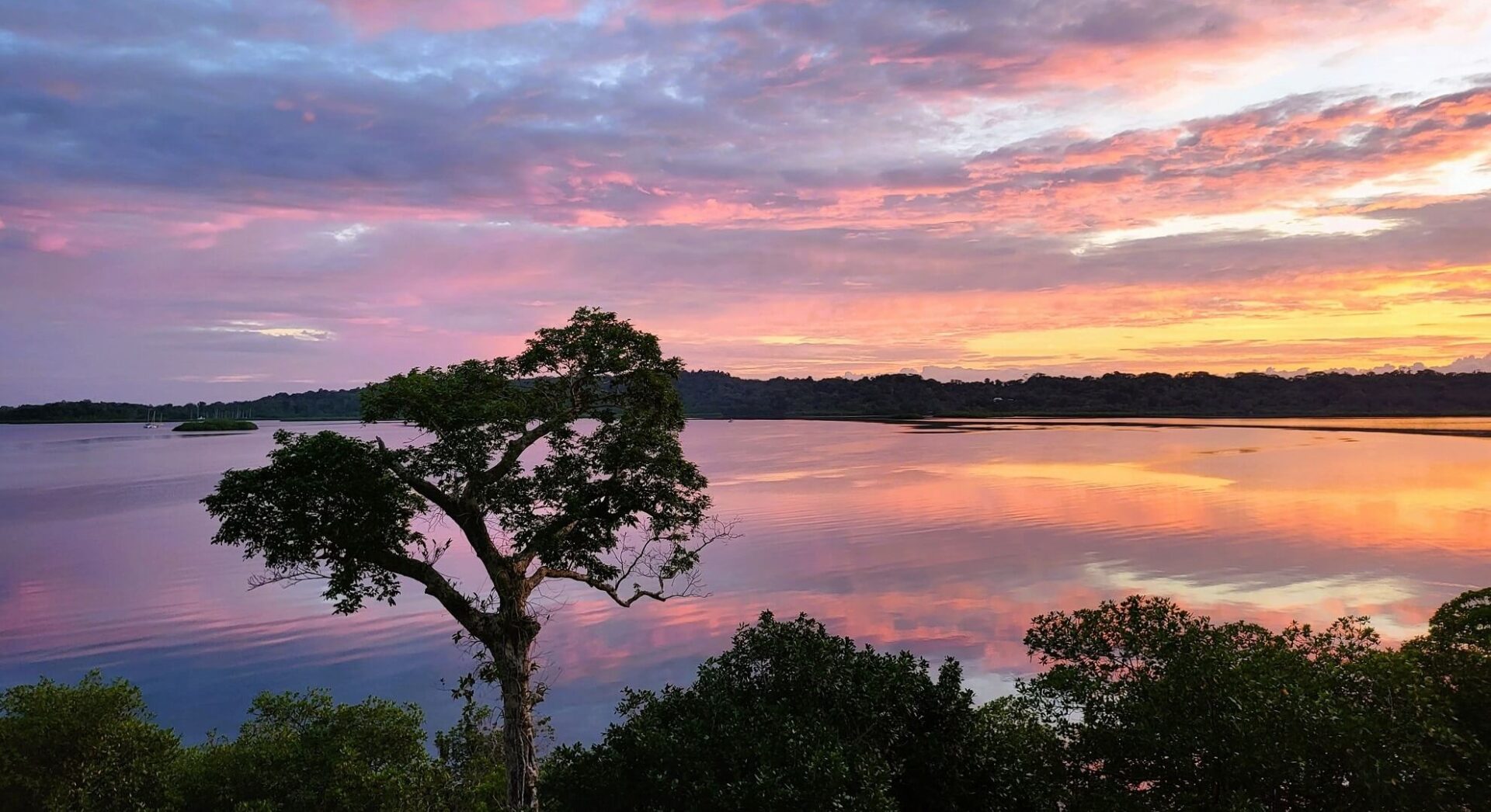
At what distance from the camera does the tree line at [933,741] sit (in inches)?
422

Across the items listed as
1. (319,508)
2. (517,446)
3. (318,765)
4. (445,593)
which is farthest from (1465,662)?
(318,765)

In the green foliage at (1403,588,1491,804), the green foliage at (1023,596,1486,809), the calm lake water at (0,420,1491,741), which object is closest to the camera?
the green foliage at (1023,596,1486,809)

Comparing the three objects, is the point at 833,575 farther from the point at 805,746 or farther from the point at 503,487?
the point at 805,746

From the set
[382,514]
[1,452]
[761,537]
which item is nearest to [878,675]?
[382,514]

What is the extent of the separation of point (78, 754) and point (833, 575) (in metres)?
30.9

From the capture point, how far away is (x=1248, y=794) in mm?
10945

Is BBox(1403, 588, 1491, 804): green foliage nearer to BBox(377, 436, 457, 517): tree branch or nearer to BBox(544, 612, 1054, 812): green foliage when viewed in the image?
BBox(544, 612, 1054, 812): green foliage

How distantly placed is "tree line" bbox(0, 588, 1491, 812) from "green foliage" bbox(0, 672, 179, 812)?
0.03m

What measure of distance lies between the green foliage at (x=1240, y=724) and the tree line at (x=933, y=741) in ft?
0.11

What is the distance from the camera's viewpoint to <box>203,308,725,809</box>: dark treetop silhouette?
14.7 meters

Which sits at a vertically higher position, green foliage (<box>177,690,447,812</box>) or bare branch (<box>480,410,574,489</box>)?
bare branch (<box>480,410,574,489</box>)

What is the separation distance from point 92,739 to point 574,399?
36.1 feet

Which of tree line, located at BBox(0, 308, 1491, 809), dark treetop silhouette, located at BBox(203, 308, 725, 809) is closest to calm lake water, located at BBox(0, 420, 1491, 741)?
dark treetop silhouette, located at BBox(203, 308, 725, 809)

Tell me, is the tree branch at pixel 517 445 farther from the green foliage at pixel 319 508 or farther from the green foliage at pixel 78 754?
the green foliage at pixel 78 754
